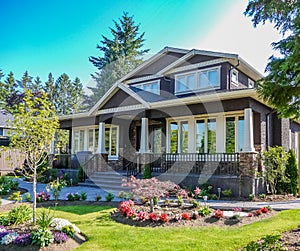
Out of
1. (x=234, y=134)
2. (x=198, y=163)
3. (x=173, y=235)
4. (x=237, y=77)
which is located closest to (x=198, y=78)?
(x=237, y=77)

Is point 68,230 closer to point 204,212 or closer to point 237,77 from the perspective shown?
point 204,212

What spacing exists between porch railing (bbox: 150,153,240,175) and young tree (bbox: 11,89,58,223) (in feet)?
22.8

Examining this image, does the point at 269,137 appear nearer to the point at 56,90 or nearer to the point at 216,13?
the point at 216,13

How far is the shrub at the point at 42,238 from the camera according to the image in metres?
4.91

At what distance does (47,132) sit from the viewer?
637 cm

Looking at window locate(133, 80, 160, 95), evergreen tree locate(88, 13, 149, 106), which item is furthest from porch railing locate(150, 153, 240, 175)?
evergreen tree locate(88, 13, 149, 106)

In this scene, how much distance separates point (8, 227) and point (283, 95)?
6134mm

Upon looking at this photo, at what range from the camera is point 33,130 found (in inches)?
246

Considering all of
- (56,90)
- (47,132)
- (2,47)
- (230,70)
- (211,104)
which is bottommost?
(47,132)

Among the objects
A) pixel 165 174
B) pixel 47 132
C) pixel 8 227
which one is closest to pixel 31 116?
pixel 47 132

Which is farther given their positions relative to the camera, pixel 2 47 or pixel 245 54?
pixel 245 54

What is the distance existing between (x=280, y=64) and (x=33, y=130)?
5.16m

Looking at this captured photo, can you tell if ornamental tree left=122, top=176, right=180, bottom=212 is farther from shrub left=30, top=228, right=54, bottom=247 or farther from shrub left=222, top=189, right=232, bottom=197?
shrub left=222, top=189, right=232, bottom=197

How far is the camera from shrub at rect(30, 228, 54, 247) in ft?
16.1
